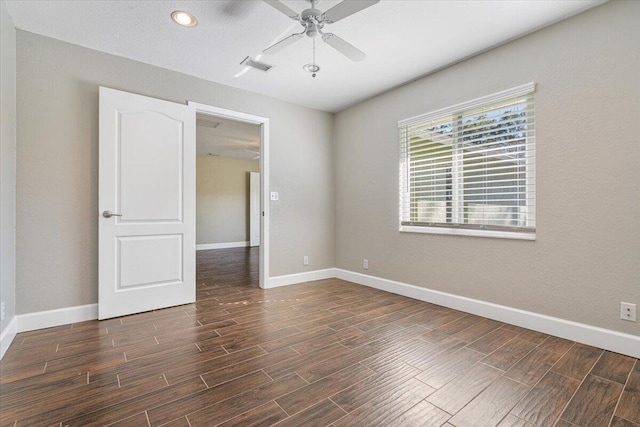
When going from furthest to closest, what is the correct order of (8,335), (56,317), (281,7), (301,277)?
(301,277), (56,317), (8,335), (281,7)

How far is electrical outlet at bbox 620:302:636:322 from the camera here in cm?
207

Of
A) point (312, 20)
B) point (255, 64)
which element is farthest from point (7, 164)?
point (312, 20)

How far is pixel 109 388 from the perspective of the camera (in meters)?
1.71

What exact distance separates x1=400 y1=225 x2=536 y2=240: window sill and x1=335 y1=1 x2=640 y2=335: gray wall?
61mm

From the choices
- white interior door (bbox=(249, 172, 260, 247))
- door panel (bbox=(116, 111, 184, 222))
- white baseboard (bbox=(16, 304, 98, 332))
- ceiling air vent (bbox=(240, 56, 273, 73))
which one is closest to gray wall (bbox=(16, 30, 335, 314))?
white baseboard (bbox=(16, 304, 98, 332))

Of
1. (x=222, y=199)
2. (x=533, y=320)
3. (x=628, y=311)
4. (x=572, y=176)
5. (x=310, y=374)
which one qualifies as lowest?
(x=310, y=374)

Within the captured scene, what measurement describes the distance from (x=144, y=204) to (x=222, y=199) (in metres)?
5.44

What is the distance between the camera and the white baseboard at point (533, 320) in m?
2.11

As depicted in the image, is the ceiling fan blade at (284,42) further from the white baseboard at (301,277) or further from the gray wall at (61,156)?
the white baseboard at (301,277)

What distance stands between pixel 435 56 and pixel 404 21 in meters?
0.72

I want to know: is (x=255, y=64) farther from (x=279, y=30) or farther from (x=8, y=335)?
(x=8, y=335)

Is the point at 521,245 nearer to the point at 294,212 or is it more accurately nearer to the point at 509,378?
the point at 509,378

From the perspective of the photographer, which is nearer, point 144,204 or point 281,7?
point 281,7

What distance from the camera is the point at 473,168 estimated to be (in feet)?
9.75
